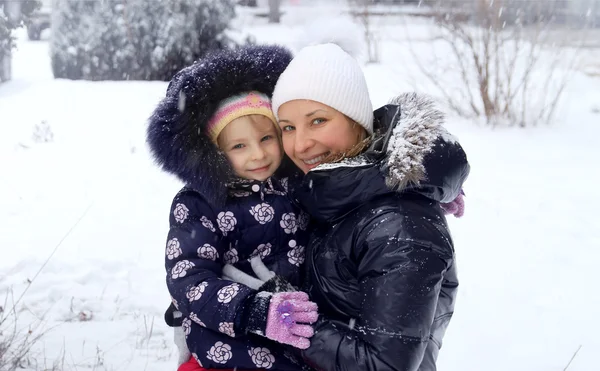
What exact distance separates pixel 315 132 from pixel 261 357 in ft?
2.54

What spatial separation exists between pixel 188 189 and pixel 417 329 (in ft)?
3.33

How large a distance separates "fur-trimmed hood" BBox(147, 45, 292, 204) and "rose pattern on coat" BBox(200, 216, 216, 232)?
0.07m

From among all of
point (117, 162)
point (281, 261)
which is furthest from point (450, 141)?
point (117, 162)

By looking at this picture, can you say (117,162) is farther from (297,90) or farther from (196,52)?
(297,90)

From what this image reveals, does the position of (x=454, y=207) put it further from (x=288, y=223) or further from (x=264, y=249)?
(x=264, y=249)

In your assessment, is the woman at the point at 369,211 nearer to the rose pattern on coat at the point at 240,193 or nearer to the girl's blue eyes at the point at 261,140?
the girl's blue eyes at the point at 261,140

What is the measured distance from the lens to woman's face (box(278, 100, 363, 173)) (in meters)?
1.92

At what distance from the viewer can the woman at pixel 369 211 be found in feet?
5.13

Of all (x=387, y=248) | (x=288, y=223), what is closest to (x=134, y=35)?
(x=288, y=223)

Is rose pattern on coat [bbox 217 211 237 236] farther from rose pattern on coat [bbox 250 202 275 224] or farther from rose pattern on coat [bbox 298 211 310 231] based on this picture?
rose pattern on coat [bbox 298 211 310 231]

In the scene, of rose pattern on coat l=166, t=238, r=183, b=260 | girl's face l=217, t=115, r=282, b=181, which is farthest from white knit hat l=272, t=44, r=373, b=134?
rose pattern on coat l=166, t=238, r=183, b=260

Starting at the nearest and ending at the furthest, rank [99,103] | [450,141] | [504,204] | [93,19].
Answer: [450,141] < [504,204] < [99,103] < [93,19]

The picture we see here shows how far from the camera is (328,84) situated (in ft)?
6.33

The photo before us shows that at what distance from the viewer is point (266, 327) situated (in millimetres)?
1793
